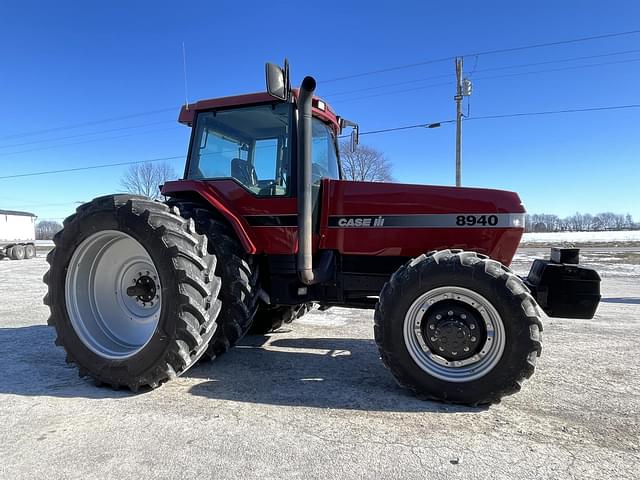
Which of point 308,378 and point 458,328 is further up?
point 458,328

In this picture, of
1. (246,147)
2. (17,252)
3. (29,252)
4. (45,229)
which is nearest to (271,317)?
(246,147)

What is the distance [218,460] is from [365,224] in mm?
2149

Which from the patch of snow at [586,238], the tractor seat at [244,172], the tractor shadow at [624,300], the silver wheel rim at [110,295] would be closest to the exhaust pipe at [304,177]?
the tractor seat at [244,172]

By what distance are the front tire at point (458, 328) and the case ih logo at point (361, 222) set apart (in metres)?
0.66

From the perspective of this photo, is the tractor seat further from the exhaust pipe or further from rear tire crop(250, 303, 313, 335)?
rear tire crop(250, 303, 313, 335)

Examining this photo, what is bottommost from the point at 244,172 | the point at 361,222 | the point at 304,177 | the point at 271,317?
the point at 271,317

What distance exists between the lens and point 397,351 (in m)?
2.94

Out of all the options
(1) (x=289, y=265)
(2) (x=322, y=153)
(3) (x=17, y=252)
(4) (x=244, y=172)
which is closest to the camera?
(1) (x=289, y=265)

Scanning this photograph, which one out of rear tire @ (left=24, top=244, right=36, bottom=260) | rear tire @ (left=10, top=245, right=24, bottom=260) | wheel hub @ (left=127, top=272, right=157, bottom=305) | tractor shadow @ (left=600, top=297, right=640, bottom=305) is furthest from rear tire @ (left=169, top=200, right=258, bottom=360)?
rear tire @ (left=24, top=244, right=36, bottom=260)

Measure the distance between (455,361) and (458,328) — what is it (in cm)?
25

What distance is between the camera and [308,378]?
11.2 ft

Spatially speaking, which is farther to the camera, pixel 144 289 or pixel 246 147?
pixel 246 147

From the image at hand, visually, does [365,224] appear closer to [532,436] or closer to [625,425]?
[532,436]

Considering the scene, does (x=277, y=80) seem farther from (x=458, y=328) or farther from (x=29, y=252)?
(x=29, y=252)
